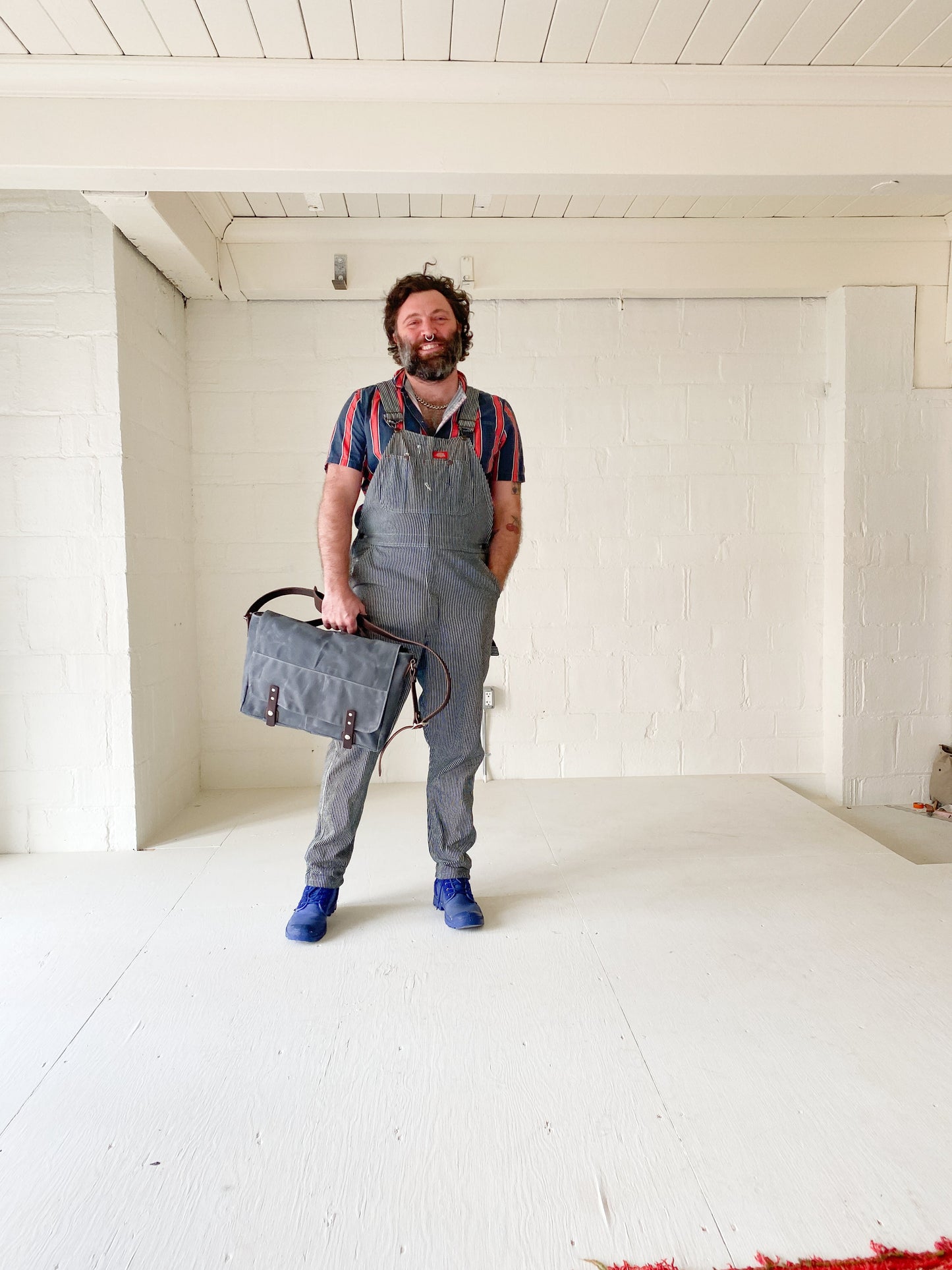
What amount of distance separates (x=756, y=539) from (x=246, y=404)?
7.14ft

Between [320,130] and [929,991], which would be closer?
[929,991]

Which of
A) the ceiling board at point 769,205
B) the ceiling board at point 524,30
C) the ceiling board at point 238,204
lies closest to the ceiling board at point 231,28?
the ceiling board at point 524,30

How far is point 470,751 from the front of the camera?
222 cm

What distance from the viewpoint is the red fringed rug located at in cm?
109

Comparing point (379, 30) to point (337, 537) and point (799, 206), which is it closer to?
point (337, 537)

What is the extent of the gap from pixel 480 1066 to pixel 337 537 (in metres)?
1.19

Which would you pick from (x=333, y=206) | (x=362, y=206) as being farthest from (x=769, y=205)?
(x=333, y=206)

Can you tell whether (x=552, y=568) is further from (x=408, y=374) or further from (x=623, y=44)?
(x=623, y=44)

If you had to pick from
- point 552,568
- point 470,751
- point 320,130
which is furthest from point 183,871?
point 320,130

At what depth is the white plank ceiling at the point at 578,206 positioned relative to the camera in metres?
3.19

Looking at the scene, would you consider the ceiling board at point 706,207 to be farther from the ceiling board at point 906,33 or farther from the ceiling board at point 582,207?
the ceiling board at point 906,33

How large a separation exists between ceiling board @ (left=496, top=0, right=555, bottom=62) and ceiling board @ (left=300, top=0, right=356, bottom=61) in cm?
38

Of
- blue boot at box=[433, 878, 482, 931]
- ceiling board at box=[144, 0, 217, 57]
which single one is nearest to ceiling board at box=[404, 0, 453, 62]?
ceiling board at box=[144, 0, 217, 57]

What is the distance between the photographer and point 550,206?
3279 mm
